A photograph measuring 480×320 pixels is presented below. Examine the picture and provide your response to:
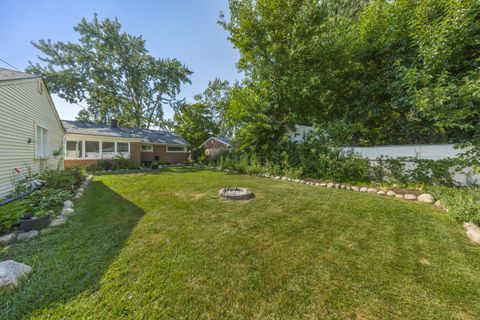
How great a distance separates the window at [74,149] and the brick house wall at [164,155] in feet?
14.3

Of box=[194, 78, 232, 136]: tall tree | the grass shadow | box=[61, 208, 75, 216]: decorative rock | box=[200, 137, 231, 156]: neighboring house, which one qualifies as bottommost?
the grass shadow

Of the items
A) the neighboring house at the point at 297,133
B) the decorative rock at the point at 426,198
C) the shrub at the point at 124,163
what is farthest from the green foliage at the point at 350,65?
the shrub at the point at 124,163

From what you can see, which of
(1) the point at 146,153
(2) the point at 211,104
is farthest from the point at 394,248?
(2) the point at 211,104

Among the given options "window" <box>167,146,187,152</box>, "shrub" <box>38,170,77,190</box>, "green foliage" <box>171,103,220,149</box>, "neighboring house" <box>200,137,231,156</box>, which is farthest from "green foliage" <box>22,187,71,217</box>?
"green foliage" <box>171,103,220,149</box>

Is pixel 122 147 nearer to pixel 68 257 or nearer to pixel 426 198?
pixel 68 257

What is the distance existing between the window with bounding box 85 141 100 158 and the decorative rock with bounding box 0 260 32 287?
13.5 m

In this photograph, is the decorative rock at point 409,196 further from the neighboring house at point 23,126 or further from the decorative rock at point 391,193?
the neighboring house at point 23,126

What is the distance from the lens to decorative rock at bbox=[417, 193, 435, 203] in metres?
4.35

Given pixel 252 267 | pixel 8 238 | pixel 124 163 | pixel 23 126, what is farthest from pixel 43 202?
pixel 124 163

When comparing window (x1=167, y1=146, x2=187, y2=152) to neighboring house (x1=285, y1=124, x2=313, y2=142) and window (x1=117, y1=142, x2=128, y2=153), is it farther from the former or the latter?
neighboring house (x1=285, y1=124, x2=313, y2=142)

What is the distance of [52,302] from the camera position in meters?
1.69

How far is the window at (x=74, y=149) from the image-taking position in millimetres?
12200

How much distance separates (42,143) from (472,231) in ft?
40.1

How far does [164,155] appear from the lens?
57.3 ft
